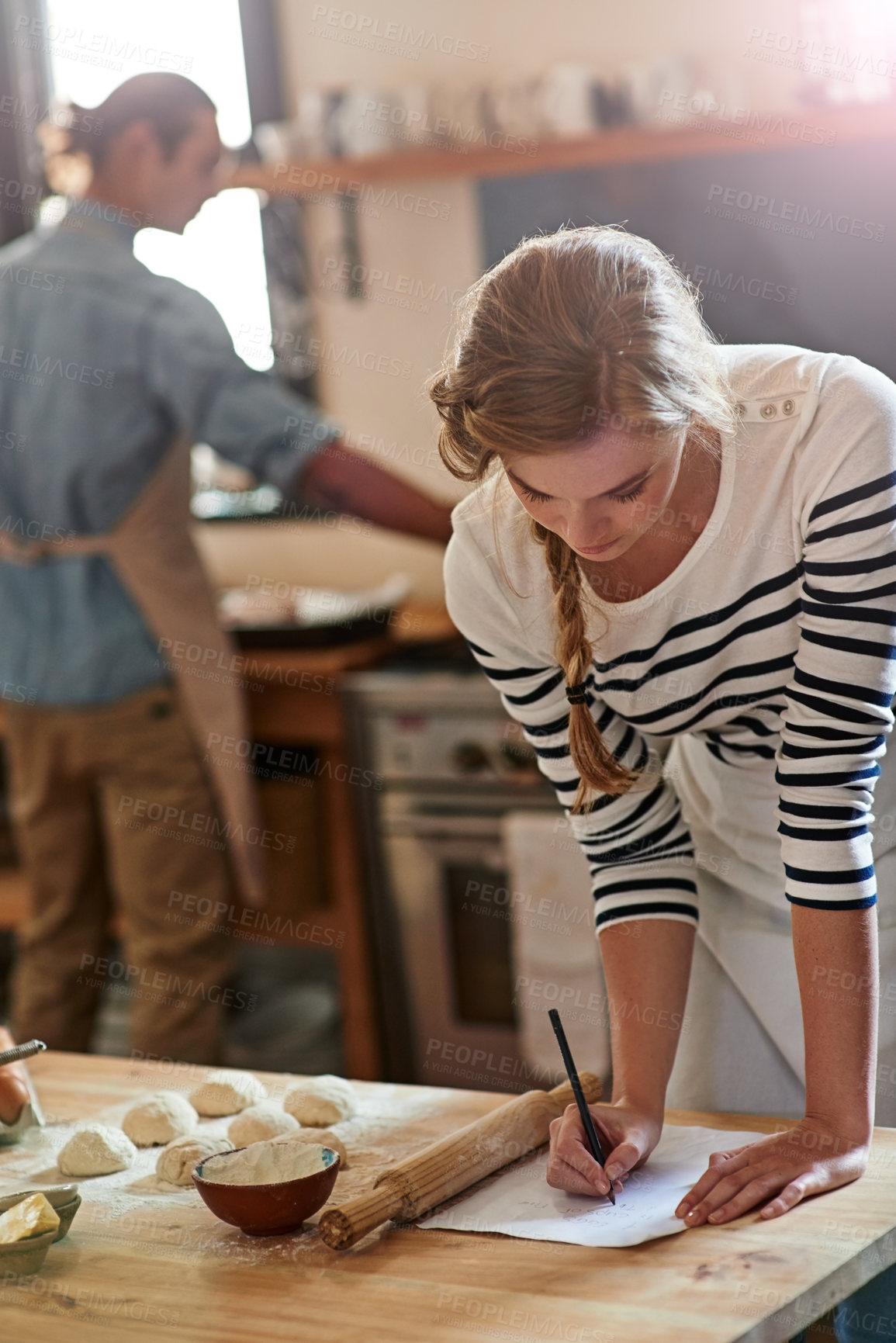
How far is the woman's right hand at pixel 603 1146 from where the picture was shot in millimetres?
1030

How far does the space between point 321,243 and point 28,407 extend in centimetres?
101

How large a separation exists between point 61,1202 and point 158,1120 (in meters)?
0.18

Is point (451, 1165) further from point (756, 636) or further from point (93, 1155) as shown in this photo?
point (756, 636)

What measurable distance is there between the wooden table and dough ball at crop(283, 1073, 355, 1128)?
0.15 metres

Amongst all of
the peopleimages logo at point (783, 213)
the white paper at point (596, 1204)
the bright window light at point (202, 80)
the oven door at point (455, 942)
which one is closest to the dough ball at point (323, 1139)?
the white paper at point (596, 1204)

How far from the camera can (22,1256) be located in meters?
0.98

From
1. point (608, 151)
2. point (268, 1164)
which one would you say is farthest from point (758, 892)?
point (608, 151)

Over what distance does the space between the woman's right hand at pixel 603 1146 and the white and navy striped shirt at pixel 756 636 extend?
0.18m

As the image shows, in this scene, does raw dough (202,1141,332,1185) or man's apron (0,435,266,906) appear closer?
raw dough (202,1141,332,1185)

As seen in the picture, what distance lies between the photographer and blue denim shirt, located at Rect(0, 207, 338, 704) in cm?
219

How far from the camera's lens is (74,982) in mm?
2408

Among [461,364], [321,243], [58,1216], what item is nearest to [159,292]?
[321,243]

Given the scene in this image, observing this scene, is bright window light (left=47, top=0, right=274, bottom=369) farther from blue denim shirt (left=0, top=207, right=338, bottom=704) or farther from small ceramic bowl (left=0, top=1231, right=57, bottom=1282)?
small ceramic bowl (left=0, top=1231, right=57, bottom=1282)

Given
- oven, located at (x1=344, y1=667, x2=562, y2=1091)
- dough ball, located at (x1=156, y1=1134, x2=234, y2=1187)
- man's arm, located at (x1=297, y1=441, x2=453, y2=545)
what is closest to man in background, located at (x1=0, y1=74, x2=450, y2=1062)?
man's arm, located at (x1=297, y1=441, x2=453, y2=545)
